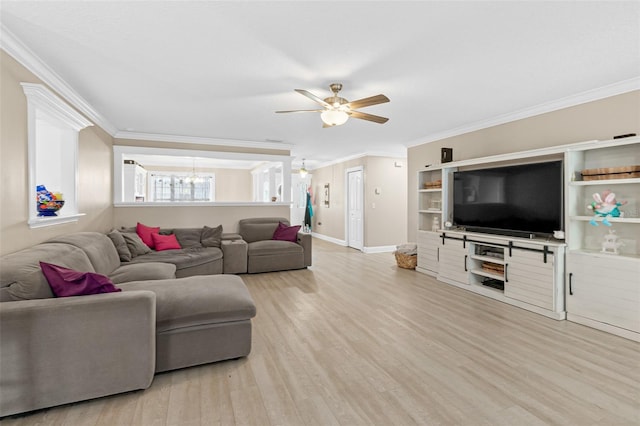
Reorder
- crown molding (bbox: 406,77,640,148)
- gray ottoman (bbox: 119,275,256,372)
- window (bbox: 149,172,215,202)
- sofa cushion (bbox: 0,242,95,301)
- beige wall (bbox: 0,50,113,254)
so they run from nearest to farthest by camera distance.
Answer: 1. sofa cushion (bbox: 0,242,95,301)
2. gray ottoman (bbox: 119,275,256,372)
3. beige wall (bbox: 0,50,113,254)
4. crown molding (bbox: 406,77,640,148)
5. window (bbox: 149,172,215,202)

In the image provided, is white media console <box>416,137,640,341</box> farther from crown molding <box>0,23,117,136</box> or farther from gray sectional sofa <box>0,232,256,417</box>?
crown molding <box>0,23,117,136</box>

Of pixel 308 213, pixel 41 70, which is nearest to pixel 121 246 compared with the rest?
pixel 41 70

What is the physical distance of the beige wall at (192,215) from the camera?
17.7 ft

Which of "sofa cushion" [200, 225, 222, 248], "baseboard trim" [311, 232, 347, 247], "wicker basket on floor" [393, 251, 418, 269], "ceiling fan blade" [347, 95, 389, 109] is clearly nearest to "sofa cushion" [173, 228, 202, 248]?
"sofa cushion" [200, 225, 222, 248]

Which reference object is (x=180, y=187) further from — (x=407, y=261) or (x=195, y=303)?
(x=195, y=303)

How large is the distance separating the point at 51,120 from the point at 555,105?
5.57 metres

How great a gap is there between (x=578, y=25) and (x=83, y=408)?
400 cm

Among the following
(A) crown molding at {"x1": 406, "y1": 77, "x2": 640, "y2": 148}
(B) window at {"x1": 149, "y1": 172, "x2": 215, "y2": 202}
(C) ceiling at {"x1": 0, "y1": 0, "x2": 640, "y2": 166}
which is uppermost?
(C) ceiling at {"x1": 0, "y1": 0, "x2": 640, "y2": 166}

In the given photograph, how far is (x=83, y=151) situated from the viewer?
390 centimetres

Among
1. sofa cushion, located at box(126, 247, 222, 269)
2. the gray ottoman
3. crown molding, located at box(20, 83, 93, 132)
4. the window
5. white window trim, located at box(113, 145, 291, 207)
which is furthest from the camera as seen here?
the window

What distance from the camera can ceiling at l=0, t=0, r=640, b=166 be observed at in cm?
197

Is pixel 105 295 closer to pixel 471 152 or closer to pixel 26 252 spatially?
pixel 26 252

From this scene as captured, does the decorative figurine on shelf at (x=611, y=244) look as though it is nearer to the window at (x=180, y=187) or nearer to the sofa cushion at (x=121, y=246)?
the sofa cushion at (x=121, y=246)

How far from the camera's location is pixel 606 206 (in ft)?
9.76
